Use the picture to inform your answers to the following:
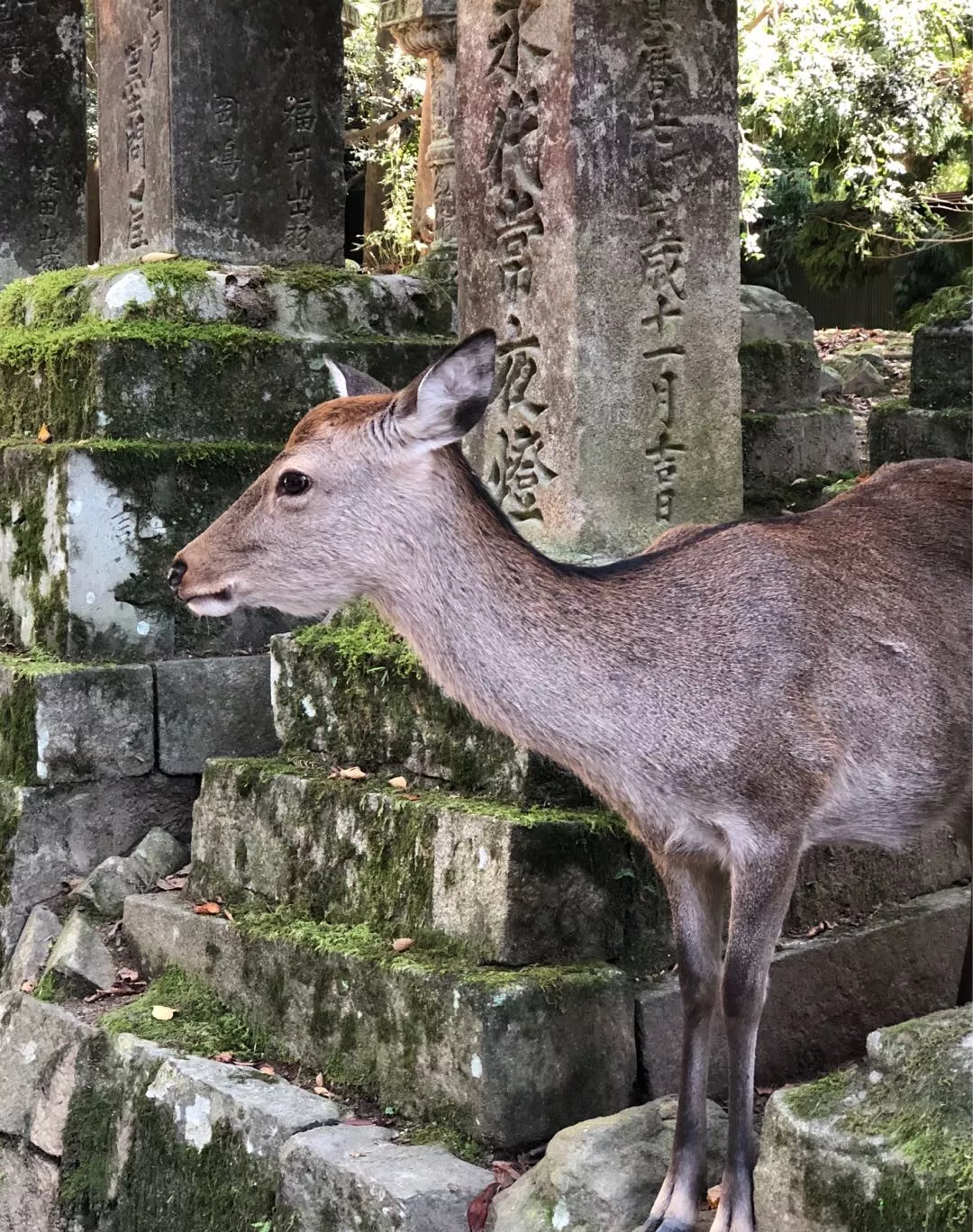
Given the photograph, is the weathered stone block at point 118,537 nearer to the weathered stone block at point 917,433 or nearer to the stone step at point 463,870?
the stone step at point 463,870

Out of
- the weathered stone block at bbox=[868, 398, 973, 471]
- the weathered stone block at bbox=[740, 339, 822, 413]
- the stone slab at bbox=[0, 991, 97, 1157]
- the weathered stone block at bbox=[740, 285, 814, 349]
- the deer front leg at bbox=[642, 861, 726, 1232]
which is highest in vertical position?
the weathered stone block at bbox=[740, 285, 814, 349]

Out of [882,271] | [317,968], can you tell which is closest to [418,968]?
[317,968]

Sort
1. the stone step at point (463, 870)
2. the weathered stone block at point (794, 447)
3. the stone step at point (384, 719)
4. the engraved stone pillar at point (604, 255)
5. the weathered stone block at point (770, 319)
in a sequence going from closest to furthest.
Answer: the stone step at point (463, 870)
the stone step at point (384, 719)
the engraved stone pillar at point (604, 255)
the weathered stone block at point (794, 447)
the weathered stone block at point (770, 319)

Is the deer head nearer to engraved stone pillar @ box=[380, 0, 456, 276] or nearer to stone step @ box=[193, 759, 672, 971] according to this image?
stone step @ box=[193, 759, 672, 971]

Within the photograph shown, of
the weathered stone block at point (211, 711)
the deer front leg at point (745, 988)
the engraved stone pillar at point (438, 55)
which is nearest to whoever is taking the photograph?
the deer front leg at point (745, 988)

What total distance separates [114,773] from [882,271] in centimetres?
1681

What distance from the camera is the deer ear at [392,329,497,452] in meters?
3.78

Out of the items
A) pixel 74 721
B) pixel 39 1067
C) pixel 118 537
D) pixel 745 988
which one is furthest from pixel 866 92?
pixel 745 988

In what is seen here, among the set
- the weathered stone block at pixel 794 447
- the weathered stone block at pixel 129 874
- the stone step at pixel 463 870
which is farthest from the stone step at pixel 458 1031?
the weathered stone block at pixel 794 447

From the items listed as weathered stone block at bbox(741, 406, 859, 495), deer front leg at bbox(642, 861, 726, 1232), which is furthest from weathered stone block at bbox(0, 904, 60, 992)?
weathered stone block at bbox(741, 406, 859, 495)

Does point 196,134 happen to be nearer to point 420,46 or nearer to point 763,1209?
point 420,46

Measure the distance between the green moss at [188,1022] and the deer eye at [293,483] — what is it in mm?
2015

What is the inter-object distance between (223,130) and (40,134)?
2763 mm

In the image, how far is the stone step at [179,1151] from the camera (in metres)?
4.21
